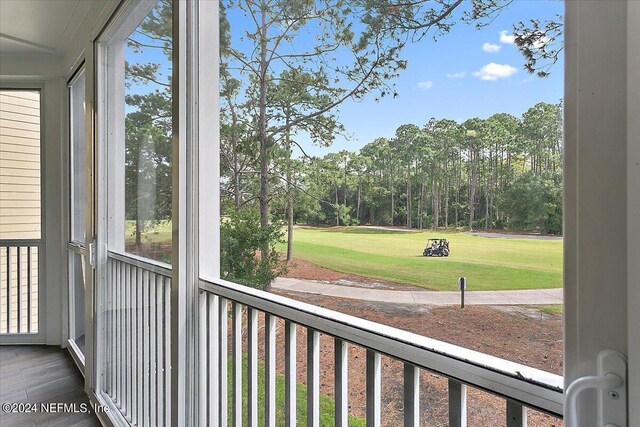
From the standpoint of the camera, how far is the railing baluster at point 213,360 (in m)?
1.47

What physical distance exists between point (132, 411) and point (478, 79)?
2.27 metres

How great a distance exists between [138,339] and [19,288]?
8.54 ft

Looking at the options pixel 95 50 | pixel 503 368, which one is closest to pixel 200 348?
pixel 503 368

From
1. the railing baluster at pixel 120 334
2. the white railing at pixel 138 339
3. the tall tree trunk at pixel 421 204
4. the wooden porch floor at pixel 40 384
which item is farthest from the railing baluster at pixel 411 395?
the wooden porch floor at pixel 40 384

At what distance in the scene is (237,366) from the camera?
137 cm

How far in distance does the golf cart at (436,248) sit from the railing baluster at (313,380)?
1.29 ft

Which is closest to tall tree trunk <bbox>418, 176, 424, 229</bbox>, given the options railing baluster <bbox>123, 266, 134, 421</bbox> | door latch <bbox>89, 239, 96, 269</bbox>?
railing baluster <bbox>123, 266, 134, 421</bbox>

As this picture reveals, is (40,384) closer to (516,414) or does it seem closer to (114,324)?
(114,324)

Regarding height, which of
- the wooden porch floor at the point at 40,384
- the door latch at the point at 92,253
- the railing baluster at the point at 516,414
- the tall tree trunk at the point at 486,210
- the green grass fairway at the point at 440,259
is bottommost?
the wooden porch floor at the point at 40,384

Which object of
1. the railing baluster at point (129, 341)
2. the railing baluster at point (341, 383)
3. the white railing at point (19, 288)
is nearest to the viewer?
the railing baluster at point (341, 383)

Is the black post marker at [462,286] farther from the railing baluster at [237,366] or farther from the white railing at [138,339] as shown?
the white railing at [138,339]

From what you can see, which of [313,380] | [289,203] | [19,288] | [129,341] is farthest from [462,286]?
[19,288]

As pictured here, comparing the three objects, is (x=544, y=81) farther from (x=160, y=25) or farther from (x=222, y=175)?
(x=160, y=25)

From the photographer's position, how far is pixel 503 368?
2.16ft
